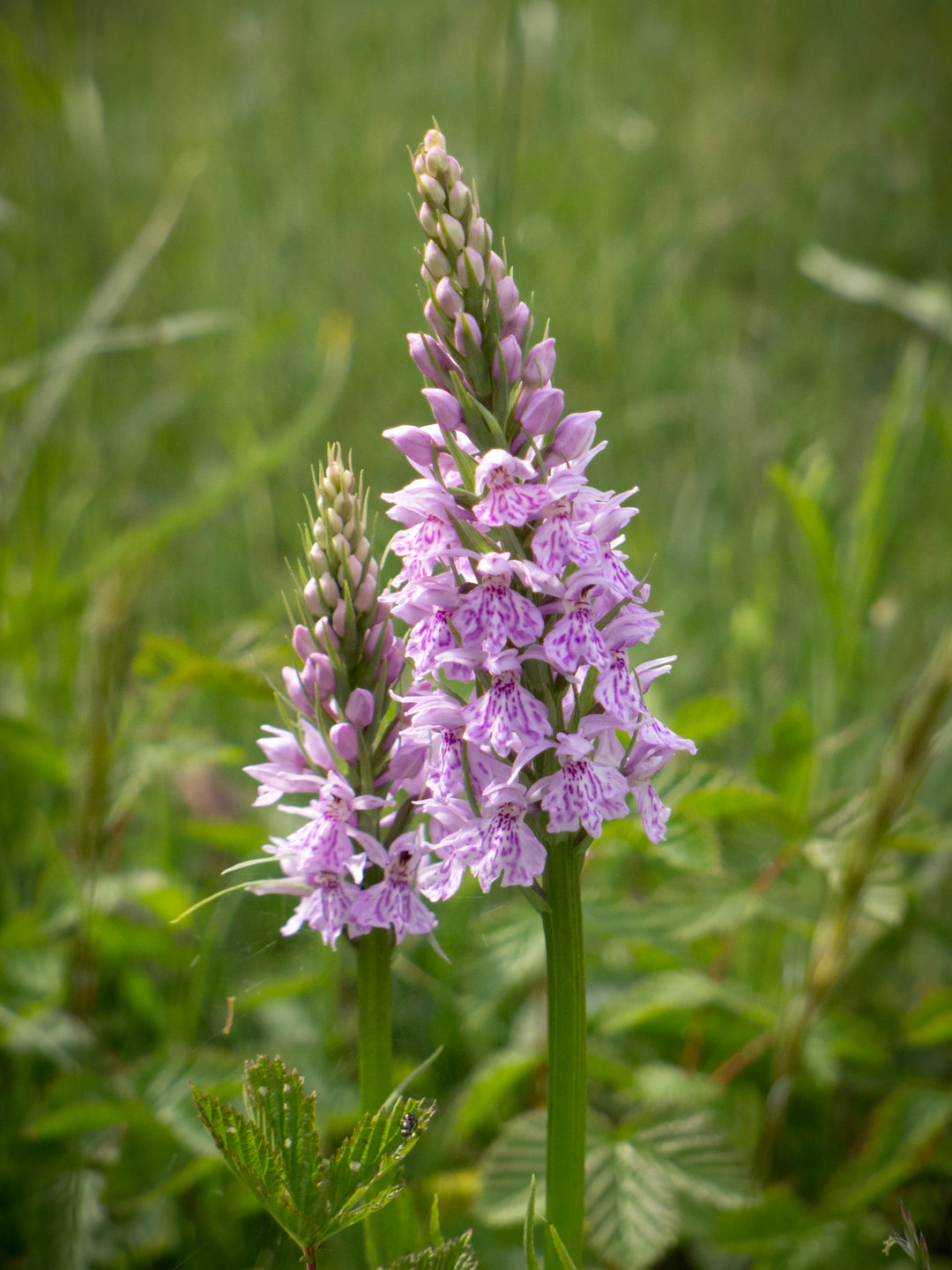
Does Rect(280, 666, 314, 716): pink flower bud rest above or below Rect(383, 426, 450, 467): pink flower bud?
below

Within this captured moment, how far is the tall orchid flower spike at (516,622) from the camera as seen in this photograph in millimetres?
830

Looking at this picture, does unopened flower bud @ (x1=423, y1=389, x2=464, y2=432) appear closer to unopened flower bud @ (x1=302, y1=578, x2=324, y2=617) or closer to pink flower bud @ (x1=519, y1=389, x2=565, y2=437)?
pink flower bud @ (x1=519, y1=389, x2=565, y2=437)

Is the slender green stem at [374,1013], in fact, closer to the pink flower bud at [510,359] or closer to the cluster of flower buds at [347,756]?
the cluster of flower buds at [347,756]

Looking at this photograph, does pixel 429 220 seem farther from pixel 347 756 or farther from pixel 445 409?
pixel 347 756

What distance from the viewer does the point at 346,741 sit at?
36.5 inches

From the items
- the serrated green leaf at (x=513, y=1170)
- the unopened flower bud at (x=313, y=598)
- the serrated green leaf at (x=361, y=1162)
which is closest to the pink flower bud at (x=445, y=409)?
the unopened flower bud at (x=313, y=598)

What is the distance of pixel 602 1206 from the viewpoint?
124 cm

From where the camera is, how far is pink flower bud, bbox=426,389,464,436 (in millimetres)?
859

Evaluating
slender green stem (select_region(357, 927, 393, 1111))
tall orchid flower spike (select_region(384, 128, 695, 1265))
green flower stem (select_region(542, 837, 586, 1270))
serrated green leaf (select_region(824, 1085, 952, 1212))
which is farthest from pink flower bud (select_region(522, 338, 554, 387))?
serrated green leaf (select_region(824, 1085, 952, 1212))

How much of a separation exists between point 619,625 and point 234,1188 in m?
1.27

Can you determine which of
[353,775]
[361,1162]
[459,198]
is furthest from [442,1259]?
[459,198]

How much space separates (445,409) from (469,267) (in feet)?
0.43

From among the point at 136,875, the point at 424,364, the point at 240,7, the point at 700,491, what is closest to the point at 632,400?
the point at 700,491

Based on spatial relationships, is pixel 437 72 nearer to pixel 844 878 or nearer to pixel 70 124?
pixel 70 124
